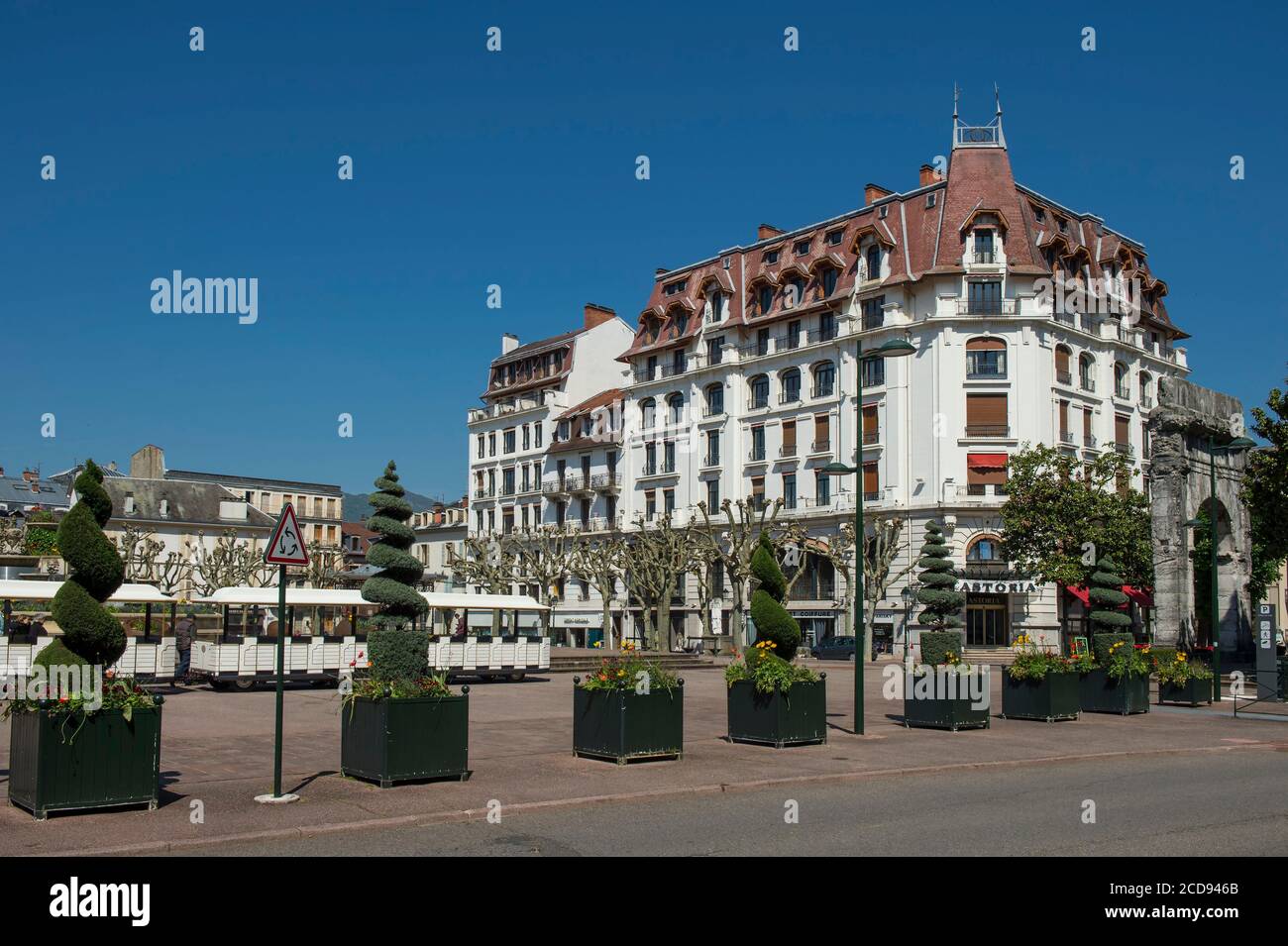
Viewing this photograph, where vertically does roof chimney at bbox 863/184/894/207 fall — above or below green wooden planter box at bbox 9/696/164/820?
above

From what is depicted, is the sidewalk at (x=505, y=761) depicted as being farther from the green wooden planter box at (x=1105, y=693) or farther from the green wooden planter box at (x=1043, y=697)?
the green wooden planter box at (x=1105, y=693)

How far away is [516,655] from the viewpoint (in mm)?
34812

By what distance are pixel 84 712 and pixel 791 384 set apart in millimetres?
52533

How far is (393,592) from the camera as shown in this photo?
1559 centimetres

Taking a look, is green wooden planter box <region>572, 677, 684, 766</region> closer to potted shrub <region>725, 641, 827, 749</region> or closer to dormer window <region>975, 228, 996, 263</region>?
potted shrub <region>725, 641, 827, 749</region>

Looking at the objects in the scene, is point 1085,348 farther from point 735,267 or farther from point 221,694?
point 221,694

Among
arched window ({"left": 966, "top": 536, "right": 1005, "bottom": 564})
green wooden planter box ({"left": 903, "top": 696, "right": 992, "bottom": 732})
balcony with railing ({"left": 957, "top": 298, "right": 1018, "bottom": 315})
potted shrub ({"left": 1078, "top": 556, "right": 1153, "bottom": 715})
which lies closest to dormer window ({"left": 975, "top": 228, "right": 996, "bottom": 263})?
balcony with railing ({"left": 957, "top": 298, "right": 1018, "bottom": 315})

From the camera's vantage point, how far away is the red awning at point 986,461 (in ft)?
175

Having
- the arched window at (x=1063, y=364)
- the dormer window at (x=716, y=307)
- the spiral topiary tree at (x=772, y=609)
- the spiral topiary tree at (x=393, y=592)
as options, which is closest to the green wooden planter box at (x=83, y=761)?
the spiral topiary tree at (x=393, y=592)

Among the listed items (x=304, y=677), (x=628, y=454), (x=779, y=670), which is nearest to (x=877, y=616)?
(x=628, y=454)

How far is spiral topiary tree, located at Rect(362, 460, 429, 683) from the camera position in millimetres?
14000

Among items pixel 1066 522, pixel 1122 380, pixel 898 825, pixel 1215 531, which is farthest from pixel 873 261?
pixel 898 825

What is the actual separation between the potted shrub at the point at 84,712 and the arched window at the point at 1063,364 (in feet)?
167

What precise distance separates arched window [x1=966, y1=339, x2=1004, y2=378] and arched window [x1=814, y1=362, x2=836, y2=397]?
700 cm
